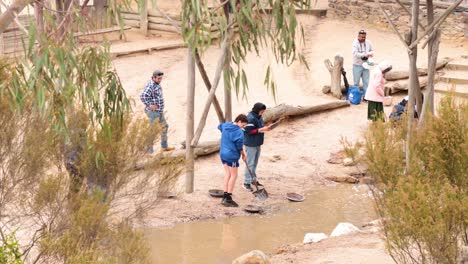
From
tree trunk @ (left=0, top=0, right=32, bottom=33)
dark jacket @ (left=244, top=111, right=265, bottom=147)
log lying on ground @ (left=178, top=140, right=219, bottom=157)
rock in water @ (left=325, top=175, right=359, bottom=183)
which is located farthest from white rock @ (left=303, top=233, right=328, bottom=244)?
tree trunk @ (left=0, top=0, right=32, bottom=33)

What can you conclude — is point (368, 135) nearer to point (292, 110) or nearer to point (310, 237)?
point (310, 237)

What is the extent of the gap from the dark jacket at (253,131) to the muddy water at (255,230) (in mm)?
958

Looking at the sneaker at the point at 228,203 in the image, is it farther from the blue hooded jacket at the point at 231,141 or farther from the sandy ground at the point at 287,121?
the blue hooded jacket at the point at 231,141

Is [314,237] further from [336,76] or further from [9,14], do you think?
[336,76]

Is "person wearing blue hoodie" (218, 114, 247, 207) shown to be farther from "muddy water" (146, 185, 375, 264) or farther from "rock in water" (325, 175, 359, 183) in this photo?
"rock in water" (325, 175, 359, 183)

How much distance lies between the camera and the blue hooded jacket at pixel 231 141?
13734 mm

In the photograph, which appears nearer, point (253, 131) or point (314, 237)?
point (314, 237)

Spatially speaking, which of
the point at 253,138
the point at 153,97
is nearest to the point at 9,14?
the point at 253,138

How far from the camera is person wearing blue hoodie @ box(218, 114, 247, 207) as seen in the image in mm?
13742

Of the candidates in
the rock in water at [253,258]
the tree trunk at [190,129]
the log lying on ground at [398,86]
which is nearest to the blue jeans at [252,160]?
the tree trunk at [190,129]

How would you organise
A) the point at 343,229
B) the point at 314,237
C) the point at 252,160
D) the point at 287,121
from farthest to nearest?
the point at 287,121 → the point at 252,160 → the point at 343,229 → the point at 314,237

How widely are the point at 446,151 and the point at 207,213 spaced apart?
428 cm

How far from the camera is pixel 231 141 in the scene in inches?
542

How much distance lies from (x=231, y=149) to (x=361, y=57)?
608 centimetres
